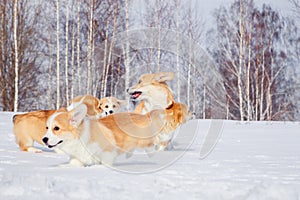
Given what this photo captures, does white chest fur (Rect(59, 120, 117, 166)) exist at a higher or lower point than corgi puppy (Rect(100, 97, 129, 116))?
lower

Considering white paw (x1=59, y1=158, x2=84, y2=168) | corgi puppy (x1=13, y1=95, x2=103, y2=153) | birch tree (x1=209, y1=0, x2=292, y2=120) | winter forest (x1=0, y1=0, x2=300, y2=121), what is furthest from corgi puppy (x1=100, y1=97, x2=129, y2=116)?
birch tree (x1=209, y1=0, x2=292, y2=120)

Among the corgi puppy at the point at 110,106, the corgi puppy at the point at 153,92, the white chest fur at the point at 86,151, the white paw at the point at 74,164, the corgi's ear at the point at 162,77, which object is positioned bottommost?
the white paw at the point at 74,164

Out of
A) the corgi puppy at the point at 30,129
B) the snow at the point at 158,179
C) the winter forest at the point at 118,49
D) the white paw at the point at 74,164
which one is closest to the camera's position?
the snow at the point at 158,179

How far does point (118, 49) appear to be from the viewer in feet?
51.1

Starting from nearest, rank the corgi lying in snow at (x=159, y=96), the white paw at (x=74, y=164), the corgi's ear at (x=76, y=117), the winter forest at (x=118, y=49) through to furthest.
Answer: the white paw at (x=74, y=164) → the corgi's ear at (x=76, y=117) → the corgi lying in snow at (x=159, y=96) → the winter forest at (x=118, y=49)

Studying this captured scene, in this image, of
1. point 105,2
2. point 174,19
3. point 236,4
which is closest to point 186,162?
point 105,2

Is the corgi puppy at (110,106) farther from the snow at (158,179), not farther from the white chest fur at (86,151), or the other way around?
the white chest fur at (86,151)

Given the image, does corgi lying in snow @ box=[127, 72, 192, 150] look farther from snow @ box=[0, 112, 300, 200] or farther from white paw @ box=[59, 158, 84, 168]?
white paw @ box=[59, 158, 84, 168]

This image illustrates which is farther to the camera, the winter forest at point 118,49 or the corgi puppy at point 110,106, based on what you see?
the winter forest at point 118,49

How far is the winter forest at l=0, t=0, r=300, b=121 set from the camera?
1541 cm

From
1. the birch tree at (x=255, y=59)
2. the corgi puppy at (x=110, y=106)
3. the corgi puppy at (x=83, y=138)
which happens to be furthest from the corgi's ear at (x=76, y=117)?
the birch tree at (x=255, y=59)

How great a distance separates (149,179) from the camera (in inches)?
96.6

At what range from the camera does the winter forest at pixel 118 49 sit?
15.4 metres

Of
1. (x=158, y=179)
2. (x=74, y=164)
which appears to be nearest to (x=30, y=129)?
(x=74, y=164)
